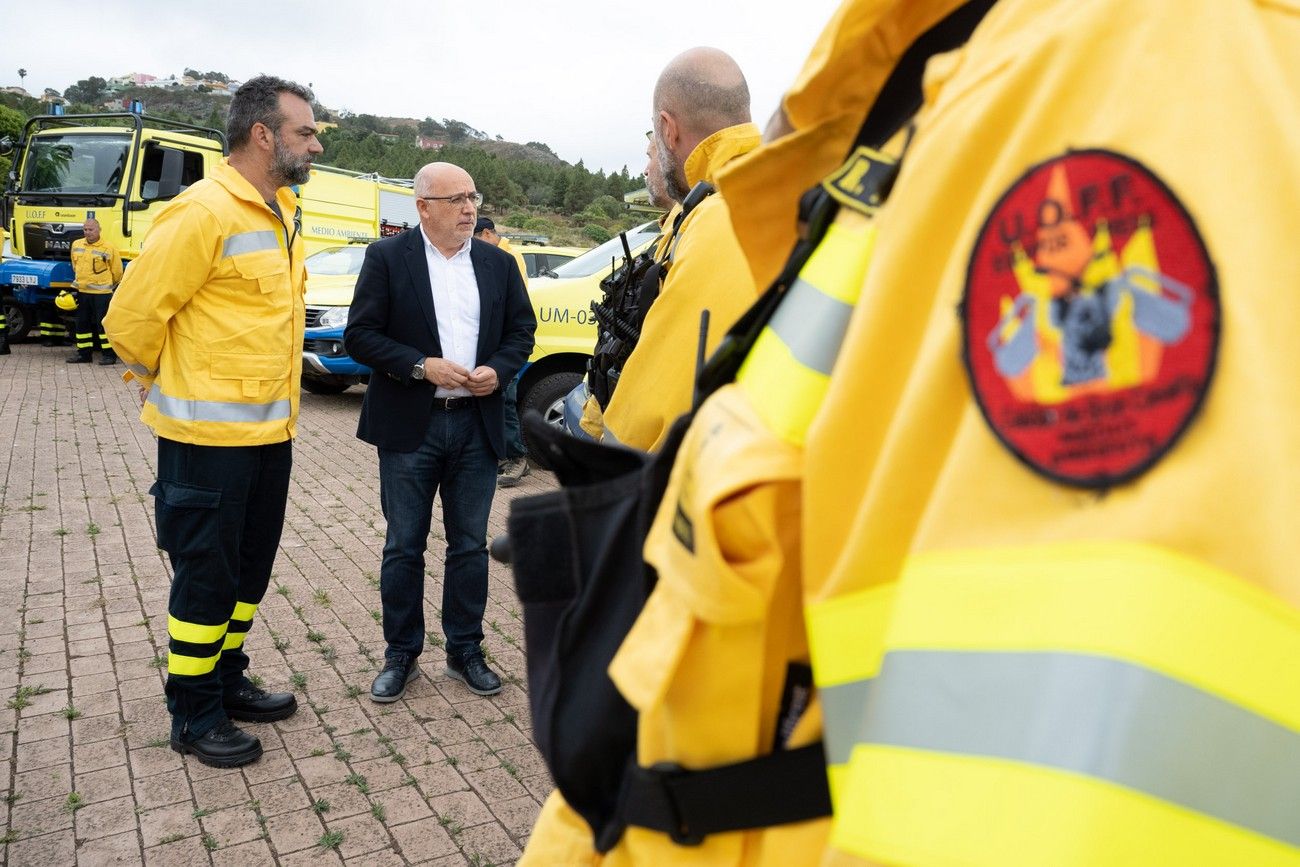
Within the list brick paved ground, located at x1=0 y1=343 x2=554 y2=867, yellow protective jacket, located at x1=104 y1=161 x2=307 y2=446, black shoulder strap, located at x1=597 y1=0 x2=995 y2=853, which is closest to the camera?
black shoulder strap, located at x1=597 y1=0 x2=995 y2=853

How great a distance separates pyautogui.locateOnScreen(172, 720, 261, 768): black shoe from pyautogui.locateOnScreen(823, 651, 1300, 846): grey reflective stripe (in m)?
3.62

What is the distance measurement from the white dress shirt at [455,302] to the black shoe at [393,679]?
47.7 inches

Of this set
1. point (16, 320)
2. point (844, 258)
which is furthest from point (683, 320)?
point (16, 320)

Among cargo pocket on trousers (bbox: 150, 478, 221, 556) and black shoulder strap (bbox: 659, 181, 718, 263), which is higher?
black shoulder strap (bbox: 659, 181, 718, 263)

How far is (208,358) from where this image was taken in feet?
11.7

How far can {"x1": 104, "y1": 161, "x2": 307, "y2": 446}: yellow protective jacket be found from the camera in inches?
135

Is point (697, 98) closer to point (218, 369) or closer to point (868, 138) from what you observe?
point (218, 369)

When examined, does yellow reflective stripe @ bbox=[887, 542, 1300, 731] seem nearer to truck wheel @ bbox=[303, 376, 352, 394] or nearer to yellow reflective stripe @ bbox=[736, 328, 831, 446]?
yellow reflective stripe @ bbox=[736, 328, 831, 446]

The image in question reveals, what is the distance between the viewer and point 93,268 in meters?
13.3

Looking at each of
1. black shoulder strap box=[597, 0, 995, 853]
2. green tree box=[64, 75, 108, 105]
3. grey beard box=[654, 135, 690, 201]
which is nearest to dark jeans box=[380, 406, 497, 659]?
grey beard box=[654, 135, 690, 201]

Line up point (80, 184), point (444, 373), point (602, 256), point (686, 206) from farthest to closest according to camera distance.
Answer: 1. point (80, 184)
2. point (602, 256)
3. point (444, 373)
4. point (686, 206)

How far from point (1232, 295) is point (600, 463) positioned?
691mm

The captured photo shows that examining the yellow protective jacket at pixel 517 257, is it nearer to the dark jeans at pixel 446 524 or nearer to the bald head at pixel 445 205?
the bald head at pixel 445 205

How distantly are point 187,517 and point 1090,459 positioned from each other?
3521 millimetres
